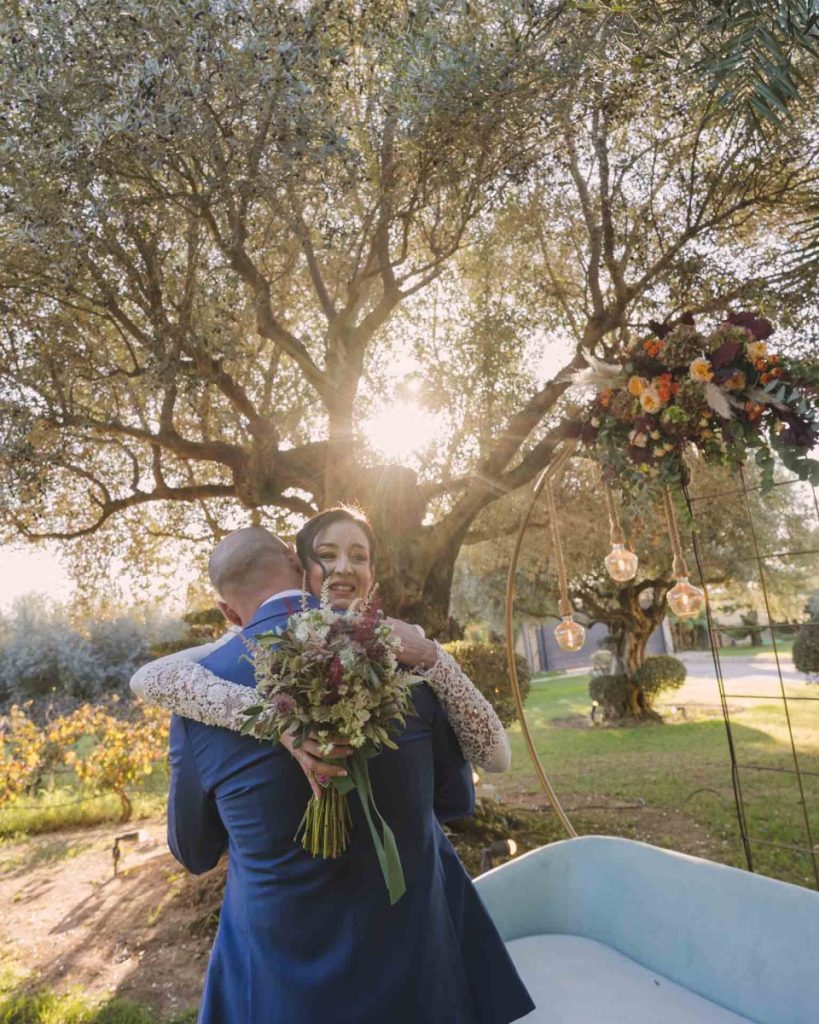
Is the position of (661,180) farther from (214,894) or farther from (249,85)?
(214,894)

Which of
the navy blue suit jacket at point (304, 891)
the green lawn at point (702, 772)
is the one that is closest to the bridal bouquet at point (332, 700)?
the navy blue suit jacket at point (304, 891)

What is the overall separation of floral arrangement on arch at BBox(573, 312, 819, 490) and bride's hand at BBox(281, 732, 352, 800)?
2.72 meters

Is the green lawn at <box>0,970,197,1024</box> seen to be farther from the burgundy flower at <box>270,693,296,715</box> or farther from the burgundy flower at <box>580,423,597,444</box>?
the burgundy flower at <box>580,423,597,444</box>

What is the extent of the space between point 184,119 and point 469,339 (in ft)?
14.7

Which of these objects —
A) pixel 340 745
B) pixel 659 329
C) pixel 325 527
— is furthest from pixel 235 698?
pixel 659 329

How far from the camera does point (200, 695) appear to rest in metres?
1.95

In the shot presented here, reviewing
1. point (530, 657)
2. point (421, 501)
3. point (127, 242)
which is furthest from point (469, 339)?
point (530, 657)

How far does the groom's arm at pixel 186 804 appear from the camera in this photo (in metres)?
2.03

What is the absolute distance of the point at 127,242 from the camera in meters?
6.79

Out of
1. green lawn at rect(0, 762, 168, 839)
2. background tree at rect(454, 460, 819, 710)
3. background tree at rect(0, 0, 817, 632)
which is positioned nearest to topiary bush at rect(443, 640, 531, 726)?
background tree at rect(0, 0, 817, 632)

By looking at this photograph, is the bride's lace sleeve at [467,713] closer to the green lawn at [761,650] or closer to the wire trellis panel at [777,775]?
the wire trellis panel at [777,775]

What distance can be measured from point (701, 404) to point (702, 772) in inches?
376

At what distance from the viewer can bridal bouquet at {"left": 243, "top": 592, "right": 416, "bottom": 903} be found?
1.79 meters

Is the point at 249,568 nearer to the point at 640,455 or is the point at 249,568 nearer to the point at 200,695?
the point at 200,695
